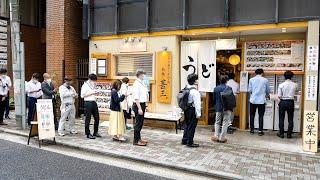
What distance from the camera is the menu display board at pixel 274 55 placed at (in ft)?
34.4

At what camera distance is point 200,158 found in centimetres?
802

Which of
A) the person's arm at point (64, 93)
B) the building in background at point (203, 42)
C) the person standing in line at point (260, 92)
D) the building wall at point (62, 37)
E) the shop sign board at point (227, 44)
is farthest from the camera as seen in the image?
the building wall at point (62, 37)

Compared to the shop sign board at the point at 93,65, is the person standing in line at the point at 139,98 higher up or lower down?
lower down

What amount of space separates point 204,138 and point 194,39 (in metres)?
3.56

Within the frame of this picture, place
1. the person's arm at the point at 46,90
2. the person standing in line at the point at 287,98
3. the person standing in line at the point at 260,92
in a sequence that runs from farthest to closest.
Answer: the person standing in line at the point at 260,92 → the person's arm at the point at 46,90 → the person standing in line at the point at 287,98

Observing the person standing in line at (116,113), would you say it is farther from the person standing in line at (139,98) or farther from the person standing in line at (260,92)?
the person standing in line at (260,92)

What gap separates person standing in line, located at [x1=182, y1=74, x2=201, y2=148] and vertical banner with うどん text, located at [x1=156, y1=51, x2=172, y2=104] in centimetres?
273

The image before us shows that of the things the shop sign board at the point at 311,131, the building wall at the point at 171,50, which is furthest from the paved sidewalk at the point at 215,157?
the building wall at the point at 171,50

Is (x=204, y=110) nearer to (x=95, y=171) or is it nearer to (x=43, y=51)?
(x=95, y=171)

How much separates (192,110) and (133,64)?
176 inches

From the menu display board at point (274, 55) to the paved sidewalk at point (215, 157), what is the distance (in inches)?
120

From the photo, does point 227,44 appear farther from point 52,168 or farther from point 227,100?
point 52,168

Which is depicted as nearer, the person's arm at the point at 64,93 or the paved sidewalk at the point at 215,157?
the paved sidewalk at the point at 215,157

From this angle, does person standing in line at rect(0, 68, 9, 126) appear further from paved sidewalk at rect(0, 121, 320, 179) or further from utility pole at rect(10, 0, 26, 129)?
paved sidewalk at rect(0, 121, 320, 179)
